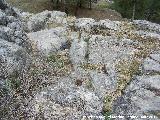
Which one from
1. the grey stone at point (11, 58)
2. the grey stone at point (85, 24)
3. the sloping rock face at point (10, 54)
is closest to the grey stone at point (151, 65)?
the grey stone at point (85, 24)

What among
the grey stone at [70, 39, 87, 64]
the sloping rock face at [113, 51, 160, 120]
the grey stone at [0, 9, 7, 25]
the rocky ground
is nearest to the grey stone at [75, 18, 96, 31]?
the rocky ground

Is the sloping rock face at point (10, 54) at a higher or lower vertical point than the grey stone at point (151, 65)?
higher

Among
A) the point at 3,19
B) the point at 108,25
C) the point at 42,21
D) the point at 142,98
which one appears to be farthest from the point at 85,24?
the point at 142,98

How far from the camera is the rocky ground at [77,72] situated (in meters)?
15.1

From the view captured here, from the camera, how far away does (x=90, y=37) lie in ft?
76.8

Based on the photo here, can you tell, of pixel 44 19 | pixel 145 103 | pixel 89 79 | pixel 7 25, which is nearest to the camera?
pixel 145 103

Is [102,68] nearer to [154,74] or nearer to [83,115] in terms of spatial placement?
[154,74]

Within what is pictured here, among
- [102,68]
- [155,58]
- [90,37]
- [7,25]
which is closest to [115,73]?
[102,68]

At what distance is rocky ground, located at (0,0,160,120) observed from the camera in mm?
15109

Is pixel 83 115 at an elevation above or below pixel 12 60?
below

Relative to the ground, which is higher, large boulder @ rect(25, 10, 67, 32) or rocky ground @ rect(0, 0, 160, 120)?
large boulder @ rect(25, 10, 67, 32)

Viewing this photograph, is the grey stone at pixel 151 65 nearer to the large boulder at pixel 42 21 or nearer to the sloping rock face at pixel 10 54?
the sloping rock face at pixel 10 54

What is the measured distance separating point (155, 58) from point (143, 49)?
4.52 feet

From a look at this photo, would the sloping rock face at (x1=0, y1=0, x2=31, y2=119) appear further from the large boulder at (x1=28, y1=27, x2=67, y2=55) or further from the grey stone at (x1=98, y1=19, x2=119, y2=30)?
the grey stone at (x1=98, y1=19, x2=119, y2=30)
